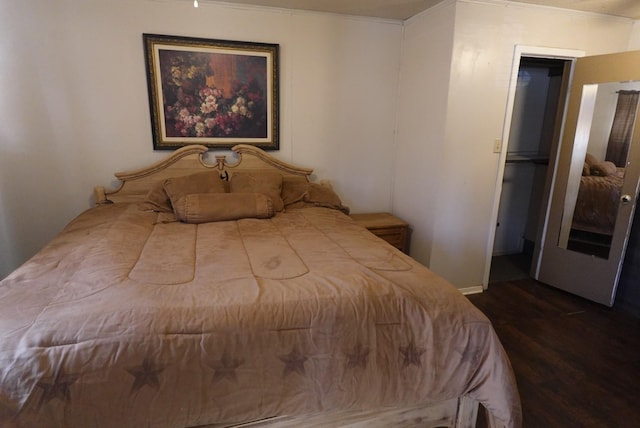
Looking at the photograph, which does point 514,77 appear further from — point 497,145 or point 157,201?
point 157,201

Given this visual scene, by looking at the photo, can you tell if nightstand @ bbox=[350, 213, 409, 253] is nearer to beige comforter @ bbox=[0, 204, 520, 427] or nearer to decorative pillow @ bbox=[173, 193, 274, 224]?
decorative pillow @ bbox=[173, 193, 274, 224]

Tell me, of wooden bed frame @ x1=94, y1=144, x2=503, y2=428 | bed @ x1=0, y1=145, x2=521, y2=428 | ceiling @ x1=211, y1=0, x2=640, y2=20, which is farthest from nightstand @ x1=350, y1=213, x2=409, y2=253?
ceiling @ x1=211, y1=0, x2=640, y2=20

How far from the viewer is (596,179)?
9.59 ft

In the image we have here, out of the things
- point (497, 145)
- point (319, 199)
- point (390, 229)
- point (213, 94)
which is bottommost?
point (390, 229)

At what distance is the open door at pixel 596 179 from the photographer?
8.84ft

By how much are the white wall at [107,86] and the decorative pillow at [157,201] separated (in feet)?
1.32

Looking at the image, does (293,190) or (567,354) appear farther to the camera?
(293,190)

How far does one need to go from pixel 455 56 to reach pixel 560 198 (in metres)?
1.59

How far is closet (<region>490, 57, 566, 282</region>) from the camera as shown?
376 centimetres

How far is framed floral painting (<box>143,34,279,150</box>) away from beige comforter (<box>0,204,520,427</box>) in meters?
1.46

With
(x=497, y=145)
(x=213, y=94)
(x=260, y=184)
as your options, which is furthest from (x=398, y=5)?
(x=260, y=184)

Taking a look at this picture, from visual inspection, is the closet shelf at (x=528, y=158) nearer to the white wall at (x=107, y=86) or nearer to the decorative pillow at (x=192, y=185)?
the white wall at (x=107, y=86)

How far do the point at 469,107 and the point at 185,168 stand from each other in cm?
233

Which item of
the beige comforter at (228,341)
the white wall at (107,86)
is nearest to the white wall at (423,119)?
the white wall at (107,86)
